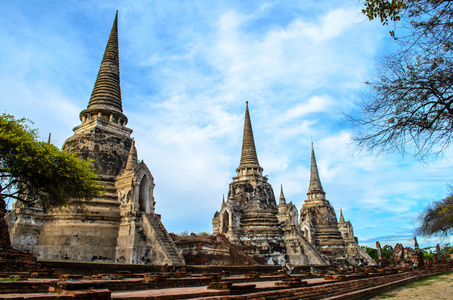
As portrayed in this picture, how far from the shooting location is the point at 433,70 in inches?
294

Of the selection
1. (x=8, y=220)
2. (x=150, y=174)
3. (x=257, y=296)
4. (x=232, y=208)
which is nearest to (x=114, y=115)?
(x=150, y=174)

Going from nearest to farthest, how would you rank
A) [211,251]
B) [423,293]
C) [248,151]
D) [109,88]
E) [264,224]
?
[423,293]
[211,251]
[109,88]
[264,224]
[248,151]

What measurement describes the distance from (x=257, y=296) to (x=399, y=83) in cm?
585

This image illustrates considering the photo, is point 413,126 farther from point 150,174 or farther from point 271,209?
point 271,209

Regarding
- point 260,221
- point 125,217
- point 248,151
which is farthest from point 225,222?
point 125,217

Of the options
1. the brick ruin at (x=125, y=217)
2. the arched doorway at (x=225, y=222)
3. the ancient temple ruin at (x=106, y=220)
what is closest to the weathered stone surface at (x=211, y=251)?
the brick ruin at (x=125, y=217)

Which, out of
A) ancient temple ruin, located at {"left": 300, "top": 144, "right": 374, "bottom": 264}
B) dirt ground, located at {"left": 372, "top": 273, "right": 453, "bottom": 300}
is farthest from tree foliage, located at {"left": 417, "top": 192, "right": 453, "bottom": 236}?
dirt ground, located at {"left": 372, "top": 273, "right": 453, "bottom": 300}

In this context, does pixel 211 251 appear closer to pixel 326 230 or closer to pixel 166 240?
pixel 166 240

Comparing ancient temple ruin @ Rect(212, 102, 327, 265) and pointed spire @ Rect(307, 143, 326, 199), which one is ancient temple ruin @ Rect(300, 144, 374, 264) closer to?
pointed spire @ Rect(307, 143, 326, 199)

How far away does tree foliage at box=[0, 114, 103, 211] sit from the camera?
14.4m

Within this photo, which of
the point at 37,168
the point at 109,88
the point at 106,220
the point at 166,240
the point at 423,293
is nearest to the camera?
the point at 423,293

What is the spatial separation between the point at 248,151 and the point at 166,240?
1772cm

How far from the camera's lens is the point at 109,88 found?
82.2ft

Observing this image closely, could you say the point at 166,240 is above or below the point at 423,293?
above
